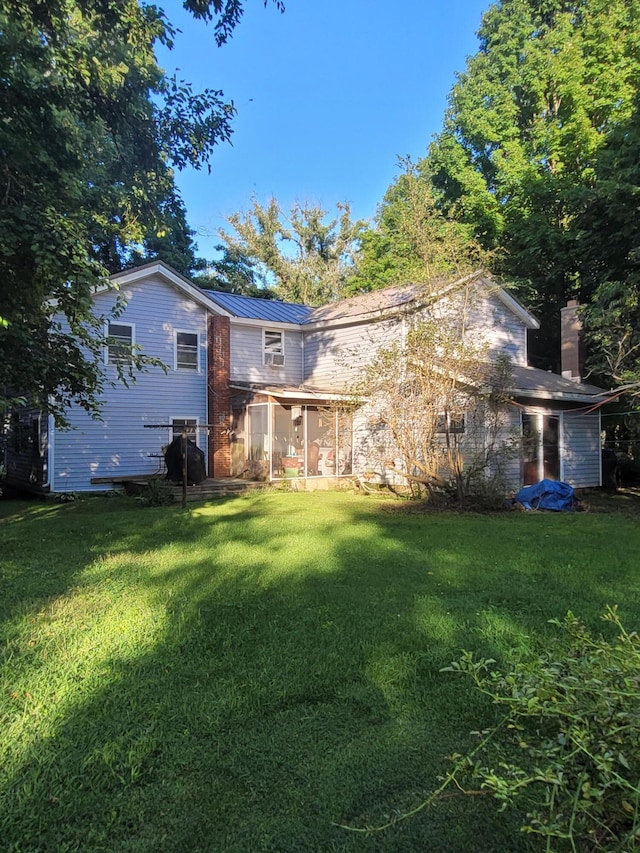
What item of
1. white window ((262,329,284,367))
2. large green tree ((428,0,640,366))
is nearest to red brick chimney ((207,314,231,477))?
white window ((262,329,284,367))

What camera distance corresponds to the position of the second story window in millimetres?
15569

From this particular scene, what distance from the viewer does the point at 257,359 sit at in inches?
661

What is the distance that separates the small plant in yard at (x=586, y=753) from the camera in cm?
158

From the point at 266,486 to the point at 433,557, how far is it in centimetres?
819

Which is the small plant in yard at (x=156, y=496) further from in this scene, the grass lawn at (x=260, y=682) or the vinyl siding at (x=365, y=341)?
the vinyl siding at (x=365, y=341)

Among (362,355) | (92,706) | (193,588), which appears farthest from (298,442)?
(92,706)

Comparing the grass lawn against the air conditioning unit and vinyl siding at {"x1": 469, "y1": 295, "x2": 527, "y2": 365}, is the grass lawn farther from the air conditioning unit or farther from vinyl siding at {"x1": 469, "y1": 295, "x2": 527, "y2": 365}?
the air conditioning unit

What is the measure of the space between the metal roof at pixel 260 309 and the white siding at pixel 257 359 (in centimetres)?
39

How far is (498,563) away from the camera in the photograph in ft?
20.2

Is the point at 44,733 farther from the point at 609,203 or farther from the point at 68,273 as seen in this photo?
the point at 609,203

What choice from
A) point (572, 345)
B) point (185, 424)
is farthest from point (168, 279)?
point (572, 345)

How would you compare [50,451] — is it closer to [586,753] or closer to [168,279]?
[168,279]

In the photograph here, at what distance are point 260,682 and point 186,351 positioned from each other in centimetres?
1359

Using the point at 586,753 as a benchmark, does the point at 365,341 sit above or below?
above
